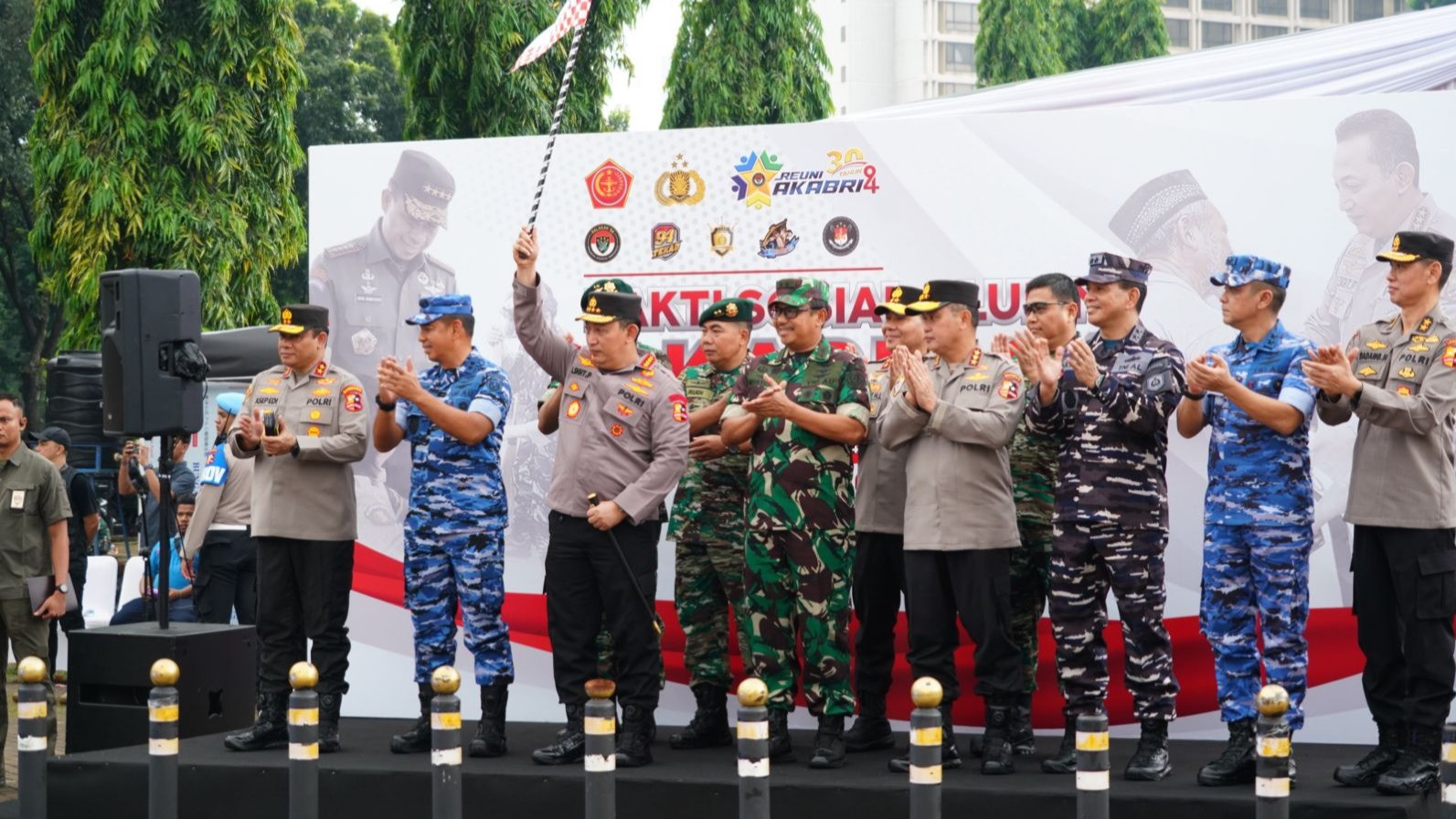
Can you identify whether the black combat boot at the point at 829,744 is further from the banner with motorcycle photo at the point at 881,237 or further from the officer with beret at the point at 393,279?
the officer with beret at the point at 393,279

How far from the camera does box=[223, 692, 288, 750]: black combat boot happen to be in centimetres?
674

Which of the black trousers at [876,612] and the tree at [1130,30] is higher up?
the tree at [1130,30]

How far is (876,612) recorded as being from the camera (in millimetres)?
6668

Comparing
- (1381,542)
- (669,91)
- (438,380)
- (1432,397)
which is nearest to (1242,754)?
(1381,542)

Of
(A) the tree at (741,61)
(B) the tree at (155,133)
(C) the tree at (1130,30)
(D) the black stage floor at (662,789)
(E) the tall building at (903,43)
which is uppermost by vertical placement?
(E) the tall building at (903,43)

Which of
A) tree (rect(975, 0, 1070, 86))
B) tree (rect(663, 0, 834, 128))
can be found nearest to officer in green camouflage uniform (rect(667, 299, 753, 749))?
tree (rect(663, 0, 834, 128))

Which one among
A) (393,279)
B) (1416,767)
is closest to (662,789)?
(1416,767)

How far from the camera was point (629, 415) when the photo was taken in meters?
6.46

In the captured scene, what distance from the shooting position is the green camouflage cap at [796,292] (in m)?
6.41

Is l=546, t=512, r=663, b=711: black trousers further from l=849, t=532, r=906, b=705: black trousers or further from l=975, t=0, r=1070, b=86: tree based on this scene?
l=975, t=0, r=1070, b=86: tree

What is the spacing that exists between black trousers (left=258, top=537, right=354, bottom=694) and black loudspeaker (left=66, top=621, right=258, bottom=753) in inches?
10.7

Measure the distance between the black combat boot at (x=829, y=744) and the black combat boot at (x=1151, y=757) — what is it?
3.38 feet

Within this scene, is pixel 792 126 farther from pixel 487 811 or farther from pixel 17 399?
pixel 17 399

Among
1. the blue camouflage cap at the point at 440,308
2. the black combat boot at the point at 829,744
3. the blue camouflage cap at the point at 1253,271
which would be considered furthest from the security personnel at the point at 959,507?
the blue camouflage cap at the point at 440,308
